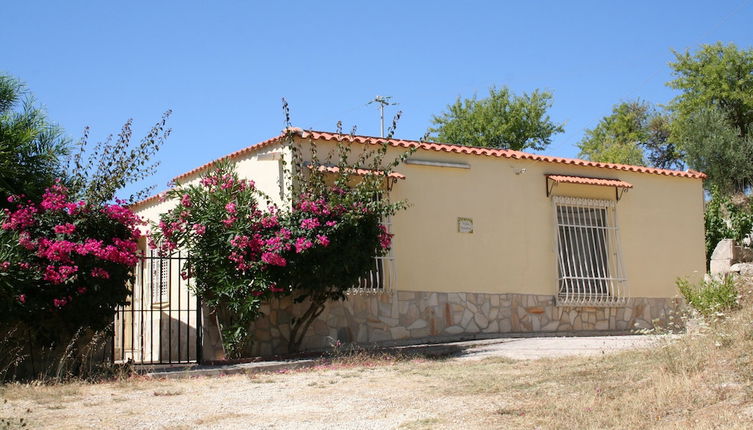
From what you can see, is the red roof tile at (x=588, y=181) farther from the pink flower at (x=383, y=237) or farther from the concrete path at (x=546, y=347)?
the pink flower at (x=383, y=237)

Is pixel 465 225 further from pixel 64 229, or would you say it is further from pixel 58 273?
pixel 58 273

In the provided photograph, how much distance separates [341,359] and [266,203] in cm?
306

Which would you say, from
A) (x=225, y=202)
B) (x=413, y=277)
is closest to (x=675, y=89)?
(x=413, y=277)

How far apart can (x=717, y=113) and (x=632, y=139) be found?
33.6 ft

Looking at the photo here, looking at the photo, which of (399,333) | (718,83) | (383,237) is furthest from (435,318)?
(718,83)

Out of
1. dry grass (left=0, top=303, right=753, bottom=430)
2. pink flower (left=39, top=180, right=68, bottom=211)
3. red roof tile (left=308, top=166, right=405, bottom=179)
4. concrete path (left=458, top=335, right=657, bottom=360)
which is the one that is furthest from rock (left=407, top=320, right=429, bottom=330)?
pink flower (left=39, top=180, right=68, bottom=211)

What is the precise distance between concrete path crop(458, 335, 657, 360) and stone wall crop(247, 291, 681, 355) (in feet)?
3.32

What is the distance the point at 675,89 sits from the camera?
33188mm

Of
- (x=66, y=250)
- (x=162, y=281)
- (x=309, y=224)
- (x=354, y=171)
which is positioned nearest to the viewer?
(x=66, y=250)

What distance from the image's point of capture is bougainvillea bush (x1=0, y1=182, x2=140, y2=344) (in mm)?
9617

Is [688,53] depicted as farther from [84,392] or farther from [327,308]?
[84,392]

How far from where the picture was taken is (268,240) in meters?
11.2

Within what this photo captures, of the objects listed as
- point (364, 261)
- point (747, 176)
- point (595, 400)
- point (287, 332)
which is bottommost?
point (595, 400)

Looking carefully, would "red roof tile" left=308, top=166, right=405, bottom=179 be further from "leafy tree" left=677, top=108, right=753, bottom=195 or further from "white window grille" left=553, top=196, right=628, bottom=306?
"leafy tree" left=677, top=108, right=753, bottom=195
